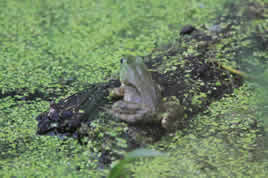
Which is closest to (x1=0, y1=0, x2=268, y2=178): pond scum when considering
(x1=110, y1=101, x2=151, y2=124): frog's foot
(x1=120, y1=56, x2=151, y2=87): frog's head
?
(x1=110, y1=101, x2=151, y2=124): frog's foot

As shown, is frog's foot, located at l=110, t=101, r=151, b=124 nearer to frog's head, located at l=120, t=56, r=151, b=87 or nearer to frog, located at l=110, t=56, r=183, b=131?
frog, located at l=110, t=56, r=183, b=131

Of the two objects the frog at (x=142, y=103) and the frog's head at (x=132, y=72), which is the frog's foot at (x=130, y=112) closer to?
the frog at (x=142, y=103)

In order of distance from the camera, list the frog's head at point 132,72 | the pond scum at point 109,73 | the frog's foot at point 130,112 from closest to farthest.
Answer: the pond scum at point 109,73, the frog's foot at point 130,112, the frog's head at point 132,72

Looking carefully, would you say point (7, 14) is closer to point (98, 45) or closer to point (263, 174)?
point (98, 45)

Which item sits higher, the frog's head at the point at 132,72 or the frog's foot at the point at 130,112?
the frog's head at the point at 132,72

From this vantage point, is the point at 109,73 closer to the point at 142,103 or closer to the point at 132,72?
the point at 132,72

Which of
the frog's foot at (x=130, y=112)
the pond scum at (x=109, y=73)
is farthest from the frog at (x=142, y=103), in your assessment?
the pond scum at (x=109, y=73)

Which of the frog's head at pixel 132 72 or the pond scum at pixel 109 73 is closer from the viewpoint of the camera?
the pond scum at pixel 109 73
